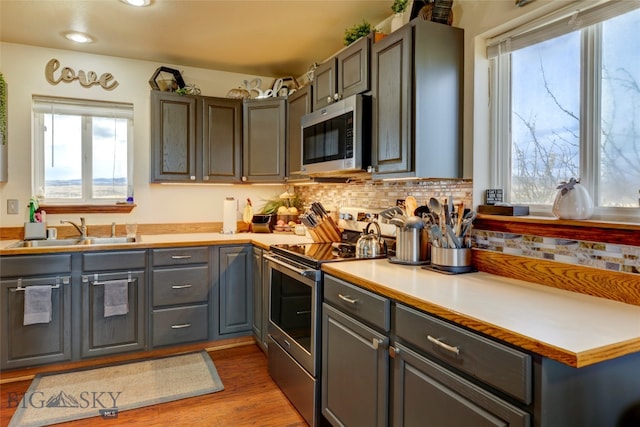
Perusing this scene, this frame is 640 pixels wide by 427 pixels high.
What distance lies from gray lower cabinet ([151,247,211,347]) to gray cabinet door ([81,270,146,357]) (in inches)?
3.7

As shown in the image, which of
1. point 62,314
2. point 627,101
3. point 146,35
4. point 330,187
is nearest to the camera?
point 627,101

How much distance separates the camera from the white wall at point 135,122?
10.2 ft

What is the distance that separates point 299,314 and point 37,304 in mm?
1735

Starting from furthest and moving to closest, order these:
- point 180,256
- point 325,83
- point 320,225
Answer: point 180,256, point 320,225, point 325,83

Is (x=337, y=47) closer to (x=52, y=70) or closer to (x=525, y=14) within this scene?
(x=525, y=14)

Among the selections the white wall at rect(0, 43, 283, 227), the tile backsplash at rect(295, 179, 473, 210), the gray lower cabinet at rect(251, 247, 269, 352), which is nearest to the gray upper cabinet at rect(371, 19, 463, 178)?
the tile backsplash at rect(295, 179, 473, 210)

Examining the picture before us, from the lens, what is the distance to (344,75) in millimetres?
2549

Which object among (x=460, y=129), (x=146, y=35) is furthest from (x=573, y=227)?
(x=146, y=35)

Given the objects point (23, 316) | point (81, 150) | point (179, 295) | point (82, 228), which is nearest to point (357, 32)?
point (179, 295)

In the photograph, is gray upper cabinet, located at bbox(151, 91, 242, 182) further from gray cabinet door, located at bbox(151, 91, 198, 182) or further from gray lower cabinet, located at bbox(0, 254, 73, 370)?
gray lower cabinet, located at bbox(0, 254, 73, 370)

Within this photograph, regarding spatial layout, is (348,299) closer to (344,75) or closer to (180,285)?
(344,75)

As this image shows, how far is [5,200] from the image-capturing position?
3.07m

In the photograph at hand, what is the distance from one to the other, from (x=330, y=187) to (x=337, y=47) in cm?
110

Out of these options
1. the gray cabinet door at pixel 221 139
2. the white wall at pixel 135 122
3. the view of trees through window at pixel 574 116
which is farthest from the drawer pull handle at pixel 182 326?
the view of trees through window at pixel 574 116
